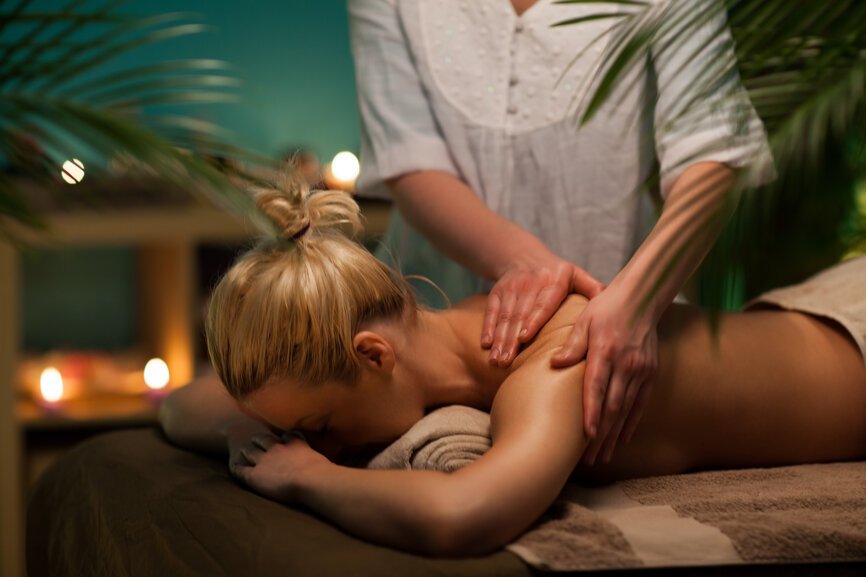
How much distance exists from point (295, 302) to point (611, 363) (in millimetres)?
356

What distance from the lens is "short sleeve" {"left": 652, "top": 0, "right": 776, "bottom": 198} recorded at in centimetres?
80

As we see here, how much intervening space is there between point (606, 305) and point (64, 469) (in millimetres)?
897

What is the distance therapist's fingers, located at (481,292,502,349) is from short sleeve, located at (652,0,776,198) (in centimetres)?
26

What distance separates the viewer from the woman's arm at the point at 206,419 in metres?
1.39

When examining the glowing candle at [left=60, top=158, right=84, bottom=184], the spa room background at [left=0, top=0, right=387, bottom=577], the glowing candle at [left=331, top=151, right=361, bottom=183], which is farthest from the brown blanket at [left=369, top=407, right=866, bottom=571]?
the glowing candle at [left=331, top=151, right=361, bottom=183]

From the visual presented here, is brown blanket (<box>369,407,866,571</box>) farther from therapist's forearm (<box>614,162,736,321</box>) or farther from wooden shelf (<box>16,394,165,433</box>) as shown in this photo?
wooden shelf (<box>16,394,165,433</box>)

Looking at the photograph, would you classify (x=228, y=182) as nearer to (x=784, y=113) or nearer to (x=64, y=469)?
(x=784, y=113)

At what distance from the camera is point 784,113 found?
84cm

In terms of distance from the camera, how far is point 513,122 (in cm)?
164

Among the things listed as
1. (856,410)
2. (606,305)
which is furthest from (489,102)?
(856,410)

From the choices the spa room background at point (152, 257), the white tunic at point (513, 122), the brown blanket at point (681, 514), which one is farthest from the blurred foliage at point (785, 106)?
the spa room background at point (152, 257)

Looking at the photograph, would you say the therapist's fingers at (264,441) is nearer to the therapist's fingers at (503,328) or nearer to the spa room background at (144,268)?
the therapist's fingers at (503,328)

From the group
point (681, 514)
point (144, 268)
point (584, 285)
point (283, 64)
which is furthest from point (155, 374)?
point (681, 514)

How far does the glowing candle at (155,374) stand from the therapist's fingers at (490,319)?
6.87ft
